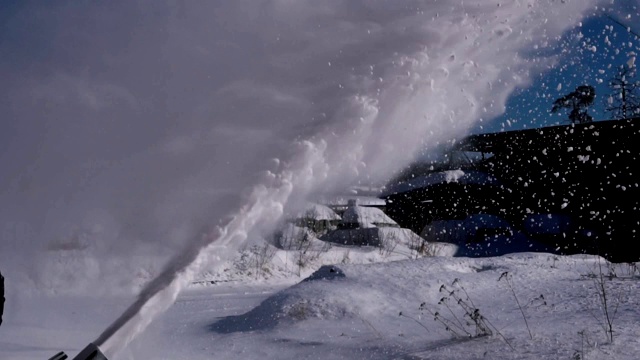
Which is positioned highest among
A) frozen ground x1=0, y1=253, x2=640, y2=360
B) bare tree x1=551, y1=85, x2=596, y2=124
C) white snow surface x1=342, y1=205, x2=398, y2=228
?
bare tree x1=551, y1=85, x2=596, y2=124

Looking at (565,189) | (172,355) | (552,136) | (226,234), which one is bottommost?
(172,355)

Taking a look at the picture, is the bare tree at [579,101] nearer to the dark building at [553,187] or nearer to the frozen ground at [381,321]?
the dark building at [553,187]

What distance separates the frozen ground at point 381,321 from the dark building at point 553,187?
32.0 ft

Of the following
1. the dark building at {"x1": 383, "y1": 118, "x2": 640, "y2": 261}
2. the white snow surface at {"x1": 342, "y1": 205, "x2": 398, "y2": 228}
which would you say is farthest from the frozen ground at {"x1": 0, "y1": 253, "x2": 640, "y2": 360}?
the white snow surface at {"x1": 342, "y1": 205, "x2": 398, "y2": 228}

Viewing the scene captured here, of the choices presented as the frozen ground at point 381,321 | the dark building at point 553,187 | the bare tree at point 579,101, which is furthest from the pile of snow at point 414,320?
the bare tree at point 579,101

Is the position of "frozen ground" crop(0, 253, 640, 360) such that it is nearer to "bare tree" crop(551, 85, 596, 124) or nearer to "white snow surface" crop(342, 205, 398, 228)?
"white snow surface" crop(342, 205, 398, 228)

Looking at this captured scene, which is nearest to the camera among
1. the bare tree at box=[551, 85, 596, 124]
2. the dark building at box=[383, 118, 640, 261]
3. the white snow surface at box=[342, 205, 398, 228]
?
the dark building at box=[383, 118, 640, 261]

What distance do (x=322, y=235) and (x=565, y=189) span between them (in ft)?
26.0

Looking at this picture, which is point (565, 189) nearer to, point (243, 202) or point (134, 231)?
point (134, 231)

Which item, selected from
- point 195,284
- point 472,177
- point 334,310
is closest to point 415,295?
point 334,310

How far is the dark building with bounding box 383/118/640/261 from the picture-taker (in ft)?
52.3

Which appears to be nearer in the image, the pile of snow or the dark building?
the pile of snow

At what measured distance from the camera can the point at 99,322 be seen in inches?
176

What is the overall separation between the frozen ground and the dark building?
974 centimetres
